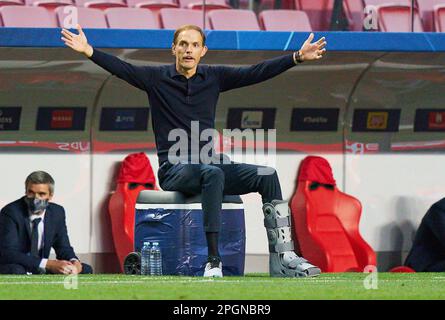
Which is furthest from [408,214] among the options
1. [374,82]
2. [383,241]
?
[374,82]

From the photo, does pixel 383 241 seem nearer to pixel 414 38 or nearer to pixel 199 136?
pixel 414 38

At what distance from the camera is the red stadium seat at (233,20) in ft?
47.8

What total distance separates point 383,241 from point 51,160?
3.46 m

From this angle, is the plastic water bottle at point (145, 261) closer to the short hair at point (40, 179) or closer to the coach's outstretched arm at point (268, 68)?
the coach's outstretched arm at point (268, 68)

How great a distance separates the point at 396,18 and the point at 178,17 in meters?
2.20

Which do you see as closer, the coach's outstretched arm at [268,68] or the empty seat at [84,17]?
the coach's outstretched arm at [268,68]

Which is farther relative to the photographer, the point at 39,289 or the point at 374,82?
the point at 374,82

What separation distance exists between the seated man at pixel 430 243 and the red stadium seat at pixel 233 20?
99.5 inches

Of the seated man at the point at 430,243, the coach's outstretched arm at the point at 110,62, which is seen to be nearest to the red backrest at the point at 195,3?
the seated man at the point at 430,243

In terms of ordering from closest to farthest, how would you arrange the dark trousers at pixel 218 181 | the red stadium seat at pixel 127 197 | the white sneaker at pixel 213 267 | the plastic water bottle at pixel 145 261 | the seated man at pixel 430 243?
the dark trousers at pixel 218 181 < the white sneaker at pixel 213 267 < the plastic water bottle at pixel 145 261 < the seated man at pixel 430 243 < the red stadium seat at pixel 127 197

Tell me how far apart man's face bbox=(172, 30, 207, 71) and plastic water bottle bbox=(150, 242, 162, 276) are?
1403 mm

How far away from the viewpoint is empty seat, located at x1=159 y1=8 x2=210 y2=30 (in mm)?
14516

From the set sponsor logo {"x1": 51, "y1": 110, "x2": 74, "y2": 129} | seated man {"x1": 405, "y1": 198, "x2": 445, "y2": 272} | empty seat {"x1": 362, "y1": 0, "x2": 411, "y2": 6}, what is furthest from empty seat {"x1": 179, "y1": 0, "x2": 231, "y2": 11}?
seated man {"x1": 405, "y1": 198, "x2": 445, "y2": 272}

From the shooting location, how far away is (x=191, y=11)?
48.0ft
